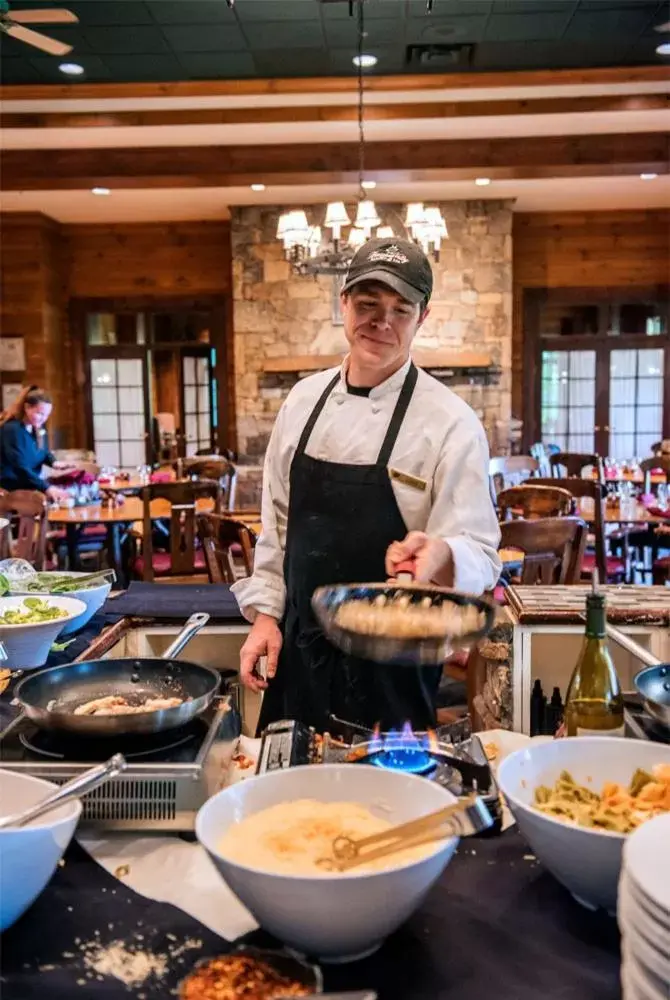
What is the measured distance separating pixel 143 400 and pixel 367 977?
30.1ft

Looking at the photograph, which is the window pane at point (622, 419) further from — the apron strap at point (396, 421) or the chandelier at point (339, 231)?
the apron strap at point (396, 421)

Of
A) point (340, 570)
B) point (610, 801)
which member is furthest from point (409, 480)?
point (610, 801)

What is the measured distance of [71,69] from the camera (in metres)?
5.57

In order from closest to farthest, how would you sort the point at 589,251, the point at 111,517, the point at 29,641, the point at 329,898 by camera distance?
the point at 329,898, the point at 29,641, the point at 111,517, the point at 589,251

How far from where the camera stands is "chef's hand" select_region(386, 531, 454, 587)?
4.92 ft

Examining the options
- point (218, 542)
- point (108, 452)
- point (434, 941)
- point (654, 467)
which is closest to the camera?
point (434, 941)

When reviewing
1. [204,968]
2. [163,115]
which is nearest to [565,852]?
[204,968]

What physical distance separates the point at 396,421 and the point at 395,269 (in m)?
0.31

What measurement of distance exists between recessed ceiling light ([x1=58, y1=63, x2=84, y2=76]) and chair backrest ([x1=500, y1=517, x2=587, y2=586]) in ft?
13.7

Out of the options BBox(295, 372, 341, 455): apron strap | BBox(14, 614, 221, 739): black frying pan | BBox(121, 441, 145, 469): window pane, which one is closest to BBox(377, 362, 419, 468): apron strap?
BBox(295, 372, 341, 455): apron strap

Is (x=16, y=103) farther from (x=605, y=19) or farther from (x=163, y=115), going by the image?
(x=605, y=19)

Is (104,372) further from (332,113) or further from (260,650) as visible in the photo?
(260,650)

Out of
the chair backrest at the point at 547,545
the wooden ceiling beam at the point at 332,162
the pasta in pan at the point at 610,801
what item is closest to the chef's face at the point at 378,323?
the pasta in pan at the point at 610,801

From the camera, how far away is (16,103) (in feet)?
19.9
